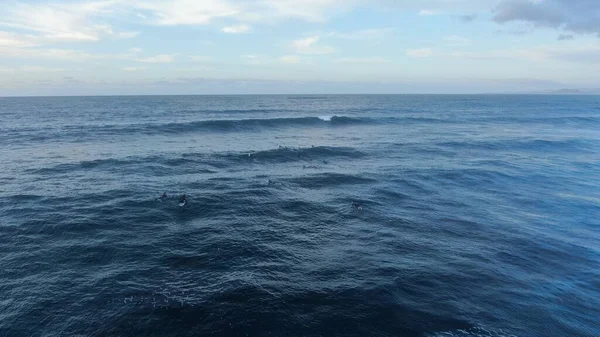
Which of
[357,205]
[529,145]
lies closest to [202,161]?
[357,205]

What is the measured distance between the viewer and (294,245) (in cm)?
2241

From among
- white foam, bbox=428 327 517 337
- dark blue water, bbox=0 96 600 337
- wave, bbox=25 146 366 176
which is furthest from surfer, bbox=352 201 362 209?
wave, bbox=25 146 366 176

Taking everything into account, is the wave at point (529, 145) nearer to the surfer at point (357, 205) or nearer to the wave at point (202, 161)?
the wave at point (202, 161)

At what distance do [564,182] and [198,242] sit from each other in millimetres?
40485

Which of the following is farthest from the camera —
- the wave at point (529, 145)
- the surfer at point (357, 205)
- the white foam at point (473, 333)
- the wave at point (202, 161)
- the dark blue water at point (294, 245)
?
the wave at point (529, 145)

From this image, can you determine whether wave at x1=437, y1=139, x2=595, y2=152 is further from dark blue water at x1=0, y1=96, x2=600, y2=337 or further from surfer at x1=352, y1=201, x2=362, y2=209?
surfer at x1=352, y1=201, x2=362, y2=209

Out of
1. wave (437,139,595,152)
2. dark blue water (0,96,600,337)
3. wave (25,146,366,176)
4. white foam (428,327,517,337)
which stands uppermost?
wave (437,139,595,152)

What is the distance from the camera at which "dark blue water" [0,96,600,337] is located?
15273mm

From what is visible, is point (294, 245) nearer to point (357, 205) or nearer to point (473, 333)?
point (357, 205)

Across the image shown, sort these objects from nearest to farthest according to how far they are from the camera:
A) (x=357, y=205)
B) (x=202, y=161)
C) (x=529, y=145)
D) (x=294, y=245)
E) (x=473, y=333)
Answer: (x=473, y=333) → (x=294, y=245) → (x=357, y=205) → (x=202, y=161) → (x=529, y=145)

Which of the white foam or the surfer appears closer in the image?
the white foam

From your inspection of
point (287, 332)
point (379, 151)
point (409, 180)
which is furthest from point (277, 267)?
point (379, 151)

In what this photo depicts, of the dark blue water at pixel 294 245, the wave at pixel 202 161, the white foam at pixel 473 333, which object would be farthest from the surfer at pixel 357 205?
the wave at pixel 202 161

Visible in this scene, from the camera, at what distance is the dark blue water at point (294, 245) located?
15273 millimetres
